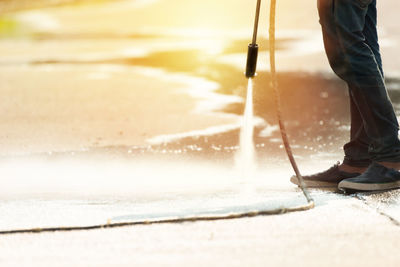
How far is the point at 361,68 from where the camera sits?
512 cm

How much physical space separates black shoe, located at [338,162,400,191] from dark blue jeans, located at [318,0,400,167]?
0.22ft

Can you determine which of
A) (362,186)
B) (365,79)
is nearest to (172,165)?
(362,186)

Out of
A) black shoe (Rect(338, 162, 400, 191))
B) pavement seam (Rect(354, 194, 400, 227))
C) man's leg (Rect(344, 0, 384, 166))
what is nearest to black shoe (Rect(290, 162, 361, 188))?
man's leg (Rect(344, 0, 384, 166))

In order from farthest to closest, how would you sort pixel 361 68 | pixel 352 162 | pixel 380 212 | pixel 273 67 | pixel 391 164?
pixel 352 162 → pixel 273 67 → pixel 391 164 → pixel 361 68 → pixel 380 212

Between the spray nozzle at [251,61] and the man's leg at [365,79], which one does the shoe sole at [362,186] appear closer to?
the man's leg at [365,79]

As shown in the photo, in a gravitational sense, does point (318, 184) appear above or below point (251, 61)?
below

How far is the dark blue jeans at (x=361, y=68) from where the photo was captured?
5.11 metres

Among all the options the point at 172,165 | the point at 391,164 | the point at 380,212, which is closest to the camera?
the point at 380,212

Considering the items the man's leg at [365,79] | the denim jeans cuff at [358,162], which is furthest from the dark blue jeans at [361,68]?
the denim jeans cuff at [358,162]

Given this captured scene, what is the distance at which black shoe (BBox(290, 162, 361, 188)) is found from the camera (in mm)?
5473

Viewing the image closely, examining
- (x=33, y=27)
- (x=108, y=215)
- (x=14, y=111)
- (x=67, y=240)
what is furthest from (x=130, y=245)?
(x=33, y=27)

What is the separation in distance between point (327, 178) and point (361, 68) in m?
0.71

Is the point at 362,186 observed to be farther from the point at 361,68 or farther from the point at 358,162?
the point at 361,68

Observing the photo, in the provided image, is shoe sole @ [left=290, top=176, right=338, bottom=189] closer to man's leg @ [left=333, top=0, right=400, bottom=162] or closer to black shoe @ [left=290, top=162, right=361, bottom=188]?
black shoe @ [left=290, top=162, right=361, bottom=188]
